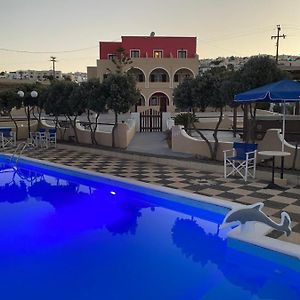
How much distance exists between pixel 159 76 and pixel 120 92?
28.3 m

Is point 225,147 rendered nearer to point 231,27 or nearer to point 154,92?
point 231,27

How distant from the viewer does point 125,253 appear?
5301 mm

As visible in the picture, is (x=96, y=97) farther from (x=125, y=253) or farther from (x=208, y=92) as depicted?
(x=125, y=253)

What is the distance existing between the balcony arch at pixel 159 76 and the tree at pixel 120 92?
1085 inches

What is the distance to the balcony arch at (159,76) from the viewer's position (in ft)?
130

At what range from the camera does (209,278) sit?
4.57 metres

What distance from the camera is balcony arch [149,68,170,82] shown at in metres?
39.6

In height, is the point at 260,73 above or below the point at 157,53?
below

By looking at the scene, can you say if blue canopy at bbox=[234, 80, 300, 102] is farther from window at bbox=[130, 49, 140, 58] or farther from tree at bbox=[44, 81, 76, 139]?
window at bbox=[130, 49, 140, 58]

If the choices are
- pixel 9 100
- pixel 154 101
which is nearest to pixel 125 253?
pixel 9 100

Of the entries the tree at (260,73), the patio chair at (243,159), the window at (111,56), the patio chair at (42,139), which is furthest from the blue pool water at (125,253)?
the window at (111,56)

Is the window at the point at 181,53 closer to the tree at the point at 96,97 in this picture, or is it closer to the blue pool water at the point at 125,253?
the tree at the point at 96,97

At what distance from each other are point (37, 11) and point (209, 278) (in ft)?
59.8

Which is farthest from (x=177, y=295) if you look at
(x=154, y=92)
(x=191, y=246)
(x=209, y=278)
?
(x=154, y=92)
